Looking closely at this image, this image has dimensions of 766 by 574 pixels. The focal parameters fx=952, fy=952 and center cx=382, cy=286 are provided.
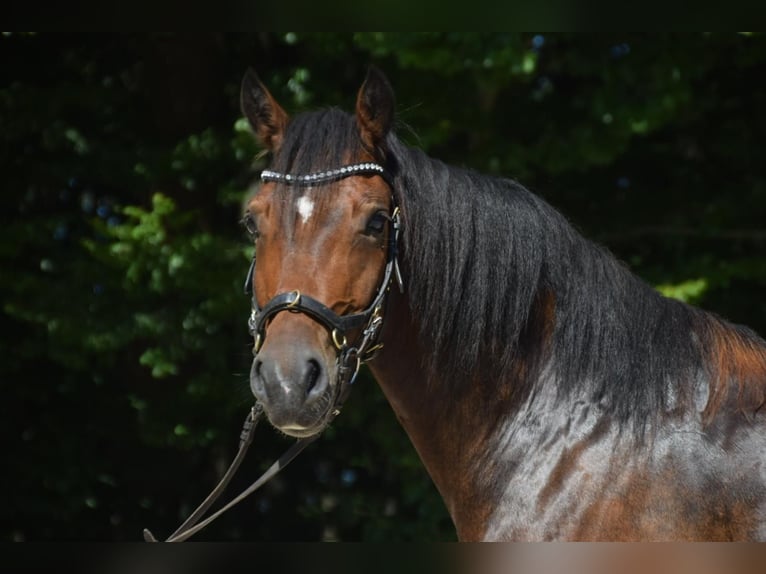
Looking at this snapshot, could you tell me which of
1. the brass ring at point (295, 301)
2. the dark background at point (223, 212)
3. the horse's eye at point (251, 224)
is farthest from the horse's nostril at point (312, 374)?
the dark background at point (223, 212)

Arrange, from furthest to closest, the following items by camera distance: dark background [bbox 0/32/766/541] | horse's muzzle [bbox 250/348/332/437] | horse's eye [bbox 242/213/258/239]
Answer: dark background [bbox 0/32/766/541]
horse's eye [bbox 242/213/258/239]
horse's muzzle [bbox 250/348/332/437]

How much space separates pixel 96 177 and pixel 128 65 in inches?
40.7

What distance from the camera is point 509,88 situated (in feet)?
22.0

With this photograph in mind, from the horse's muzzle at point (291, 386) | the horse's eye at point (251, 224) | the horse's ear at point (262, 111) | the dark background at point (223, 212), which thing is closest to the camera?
the horse's muzzle at point (291, 386)

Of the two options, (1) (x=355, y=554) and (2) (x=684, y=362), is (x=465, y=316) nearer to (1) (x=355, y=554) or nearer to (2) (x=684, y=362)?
(2) (x=684, y=362)

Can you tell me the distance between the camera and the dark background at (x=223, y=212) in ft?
19.9

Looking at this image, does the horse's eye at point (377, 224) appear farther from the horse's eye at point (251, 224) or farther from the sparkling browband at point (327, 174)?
the horse's eye at point (251, 224)

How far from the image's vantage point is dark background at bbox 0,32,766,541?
6078mm

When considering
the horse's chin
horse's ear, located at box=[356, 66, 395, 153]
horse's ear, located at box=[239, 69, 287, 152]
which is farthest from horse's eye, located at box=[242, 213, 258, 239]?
the horse's chin

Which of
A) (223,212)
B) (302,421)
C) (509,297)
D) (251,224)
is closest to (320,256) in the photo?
(251,224)

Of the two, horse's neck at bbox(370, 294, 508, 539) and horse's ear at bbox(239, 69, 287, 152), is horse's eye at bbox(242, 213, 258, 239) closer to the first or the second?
horse's ear at bbox(239, 69, 287, 152)

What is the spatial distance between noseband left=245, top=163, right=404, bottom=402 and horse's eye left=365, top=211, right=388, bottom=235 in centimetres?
3

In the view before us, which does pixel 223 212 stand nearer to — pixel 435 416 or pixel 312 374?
pixel 435 416

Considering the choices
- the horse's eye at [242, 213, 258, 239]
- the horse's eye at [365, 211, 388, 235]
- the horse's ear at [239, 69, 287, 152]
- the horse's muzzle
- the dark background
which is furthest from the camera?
the dark background
